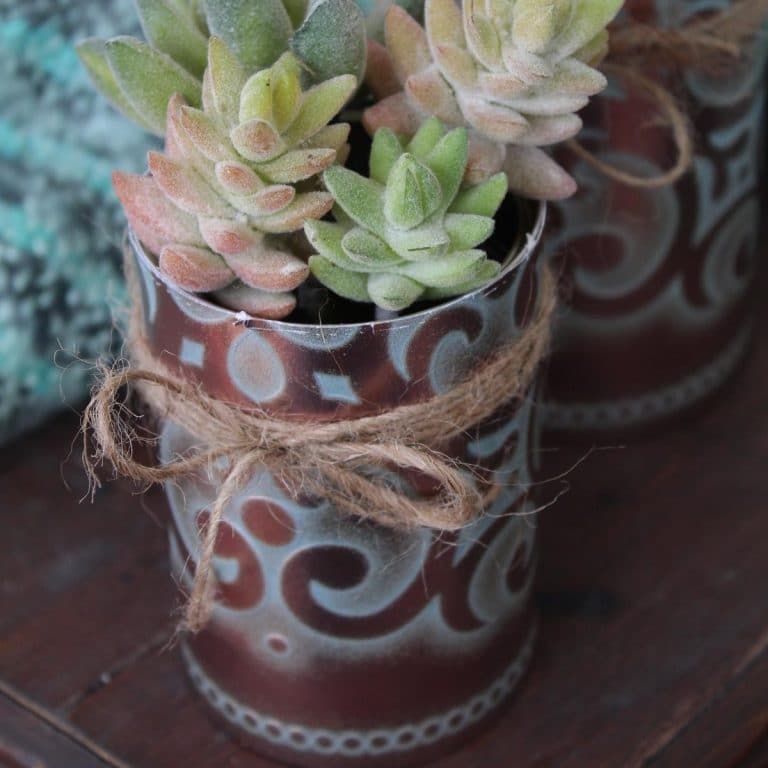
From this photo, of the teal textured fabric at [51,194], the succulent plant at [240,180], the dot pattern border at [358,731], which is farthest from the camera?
the teal textured fabric at [51,194]

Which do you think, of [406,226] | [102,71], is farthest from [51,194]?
[406,226]

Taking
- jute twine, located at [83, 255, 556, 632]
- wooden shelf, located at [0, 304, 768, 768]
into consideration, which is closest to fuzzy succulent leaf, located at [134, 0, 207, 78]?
jute twine, located at [83, 255, 556, 632]

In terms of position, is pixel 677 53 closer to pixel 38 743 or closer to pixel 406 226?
pixel 406 226

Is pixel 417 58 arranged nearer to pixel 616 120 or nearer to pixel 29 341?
pixel 616 120

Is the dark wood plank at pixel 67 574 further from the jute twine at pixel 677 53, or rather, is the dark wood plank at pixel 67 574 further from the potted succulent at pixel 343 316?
the jute twine at pixel 677 53

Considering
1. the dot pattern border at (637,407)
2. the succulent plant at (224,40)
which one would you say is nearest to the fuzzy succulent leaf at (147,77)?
the succulent plant at (224,40)

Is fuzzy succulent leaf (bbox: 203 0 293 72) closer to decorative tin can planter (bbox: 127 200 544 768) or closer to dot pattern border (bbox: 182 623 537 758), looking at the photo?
decorative tin can planter (bbox: 127 200 544 768)

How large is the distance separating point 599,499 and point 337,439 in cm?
24

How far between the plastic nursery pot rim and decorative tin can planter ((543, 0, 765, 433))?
126 millimetres

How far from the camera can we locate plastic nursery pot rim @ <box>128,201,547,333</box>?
0.36 metres

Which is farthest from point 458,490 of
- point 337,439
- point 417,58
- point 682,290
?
point 682,290

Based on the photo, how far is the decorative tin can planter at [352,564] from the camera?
0.37 m

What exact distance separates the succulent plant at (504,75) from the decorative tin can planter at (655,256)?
0.13m

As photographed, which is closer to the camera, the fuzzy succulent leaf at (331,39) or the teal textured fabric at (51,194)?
the fuzzy succulent leaf at (331,39)
